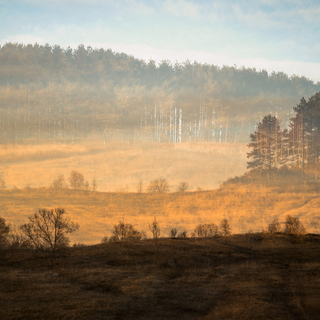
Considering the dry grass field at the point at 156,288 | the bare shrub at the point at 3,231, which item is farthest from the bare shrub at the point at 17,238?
the dry grass field at the point at 156,288

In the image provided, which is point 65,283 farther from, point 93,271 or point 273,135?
point 273,135

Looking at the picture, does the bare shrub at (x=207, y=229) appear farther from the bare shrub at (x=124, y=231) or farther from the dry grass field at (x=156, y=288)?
the dry grass field at (x=156, y=288)

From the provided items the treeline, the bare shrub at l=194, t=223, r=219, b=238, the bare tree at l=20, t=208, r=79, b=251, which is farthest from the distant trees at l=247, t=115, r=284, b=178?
the bare tree at l=20, t=208, r=79, b=251

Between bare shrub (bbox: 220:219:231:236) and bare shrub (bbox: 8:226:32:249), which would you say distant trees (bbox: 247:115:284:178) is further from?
bare shrub (bbox: 8:226:32:249)

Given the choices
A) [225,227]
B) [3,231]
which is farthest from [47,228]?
[225,227]

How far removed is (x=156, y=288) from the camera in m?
15.7

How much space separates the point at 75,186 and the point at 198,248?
95.5m

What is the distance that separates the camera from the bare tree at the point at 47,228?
4643 centimetres

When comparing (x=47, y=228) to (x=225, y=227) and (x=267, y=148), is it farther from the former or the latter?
(x=267, y=148)

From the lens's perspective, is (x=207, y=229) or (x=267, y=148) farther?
(x=267, y=148)

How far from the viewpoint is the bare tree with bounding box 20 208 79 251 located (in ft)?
152

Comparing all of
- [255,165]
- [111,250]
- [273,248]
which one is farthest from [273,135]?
[111,250]

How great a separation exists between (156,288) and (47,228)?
35.4 metres

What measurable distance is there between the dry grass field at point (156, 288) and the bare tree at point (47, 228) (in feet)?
64.3
